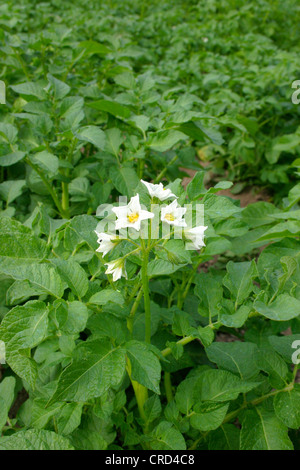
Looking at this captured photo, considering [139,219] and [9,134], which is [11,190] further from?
[139,219]

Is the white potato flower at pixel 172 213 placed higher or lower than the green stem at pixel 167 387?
higher

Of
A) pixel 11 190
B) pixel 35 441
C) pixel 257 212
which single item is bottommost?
pixel 35 441

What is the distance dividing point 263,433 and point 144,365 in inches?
14.5

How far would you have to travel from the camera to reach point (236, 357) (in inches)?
45.7

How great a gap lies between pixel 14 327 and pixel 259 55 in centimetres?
299

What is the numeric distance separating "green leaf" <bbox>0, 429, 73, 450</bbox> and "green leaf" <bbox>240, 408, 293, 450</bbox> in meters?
0.42

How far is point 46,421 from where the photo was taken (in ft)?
3.47

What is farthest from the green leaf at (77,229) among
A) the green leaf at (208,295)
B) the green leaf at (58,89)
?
the green leaf at (58,89)

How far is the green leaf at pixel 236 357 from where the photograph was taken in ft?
3.71

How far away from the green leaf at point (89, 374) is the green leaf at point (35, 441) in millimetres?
126

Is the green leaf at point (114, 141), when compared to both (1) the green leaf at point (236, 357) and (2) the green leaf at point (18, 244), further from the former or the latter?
(1) the green leaf at point (236, 357)

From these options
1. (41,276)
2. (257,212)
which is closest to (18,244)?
(41,276)
